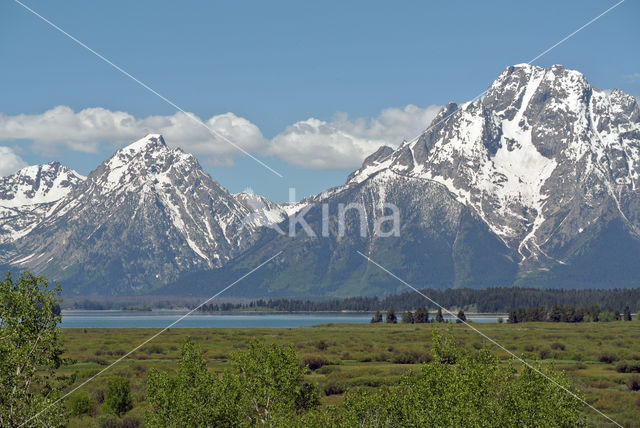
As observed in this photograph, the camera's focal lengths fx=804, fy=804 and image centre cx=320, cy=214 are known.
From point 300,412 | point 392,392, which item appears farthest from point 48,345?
point 392,392

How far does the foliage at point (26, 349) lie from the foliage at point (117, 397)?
32.0 metres

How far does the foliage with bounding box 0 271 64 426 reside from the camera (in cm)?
5762

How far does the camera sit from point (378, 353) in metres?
164

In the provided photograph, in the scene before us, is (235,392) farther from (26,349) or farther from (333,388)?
(333,388)

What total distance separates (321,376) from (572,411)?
71.3 m

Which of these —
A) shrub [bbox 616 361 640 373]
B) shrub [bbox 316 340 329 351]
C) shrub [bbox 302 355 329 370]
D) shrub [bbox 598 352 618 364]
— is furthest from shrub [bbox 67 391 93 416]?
shrub [bbox 598 352 618 364]

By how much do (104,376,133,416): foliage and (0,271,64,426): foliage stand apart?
3201 cm

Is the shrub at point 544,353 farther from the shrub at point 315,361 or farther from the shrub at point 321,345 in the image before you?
the shrub at point 321,345

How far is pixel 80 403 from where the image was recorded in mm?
95438

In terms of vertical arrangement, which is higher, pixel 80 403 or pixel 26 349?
pixel 26 349

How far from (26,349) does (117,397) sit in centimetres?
3873

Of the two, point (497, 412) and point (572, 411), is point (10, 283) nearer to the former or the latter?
point (497, 412)

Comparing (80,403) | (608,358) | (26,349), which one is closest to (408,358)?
(608,358)

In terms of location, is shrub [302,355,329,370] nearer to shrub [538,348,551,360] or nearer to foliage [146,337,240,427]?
shrub [538,348,551,360]
